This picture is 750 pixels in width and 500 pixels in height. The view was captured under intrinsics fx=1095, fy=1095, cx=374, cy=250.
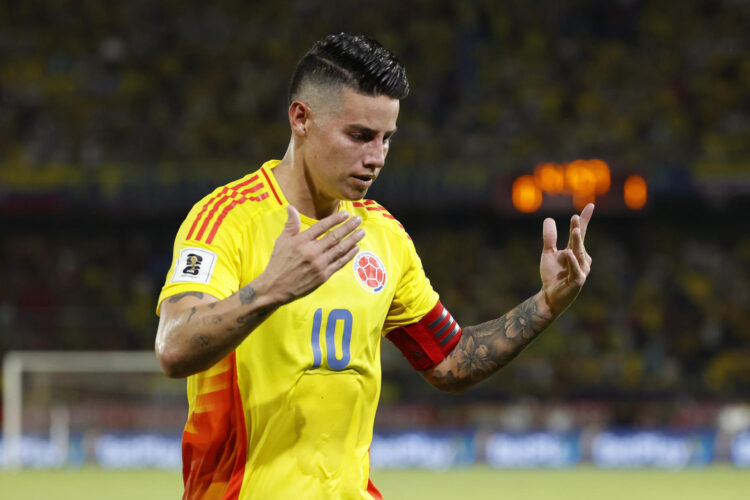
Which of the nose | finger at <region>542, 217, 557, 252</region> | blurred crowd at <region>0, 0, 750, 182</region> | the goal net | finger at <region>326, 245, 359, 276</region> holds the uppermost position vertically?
blurred crowd at <region>0, 0, 750, 182</region>

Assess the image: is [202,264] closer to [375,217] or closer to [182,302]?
[182,302]

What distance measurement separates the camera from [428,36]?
71.3 ft

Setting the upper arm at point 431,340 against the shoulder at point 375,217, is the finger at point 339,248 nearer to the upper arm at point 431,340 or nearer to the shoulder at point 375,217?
the shoulder at point 375,217

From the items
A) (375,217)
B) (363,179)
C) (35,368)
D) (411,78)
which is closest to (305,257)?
(363,179)

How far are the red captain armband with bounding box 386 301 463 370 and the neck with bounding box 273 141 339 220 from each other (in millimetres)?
574

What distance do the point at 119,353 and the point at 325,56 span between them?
15.8 meters

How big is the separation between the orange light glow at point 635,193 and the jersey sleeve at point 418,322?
1390 cm

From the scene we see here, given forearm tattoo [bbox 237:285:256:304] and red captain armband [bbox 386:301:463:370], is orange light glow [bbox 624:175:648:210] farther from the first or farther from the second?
forearm tattoo [bbox 237:285:256:304]

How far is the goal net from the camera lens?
1638 cm

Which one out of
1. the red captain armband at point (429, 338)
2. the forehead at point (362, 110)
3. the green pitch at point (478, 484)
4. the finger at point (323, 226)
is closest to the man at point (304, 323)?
the forehead at point (362, 110)

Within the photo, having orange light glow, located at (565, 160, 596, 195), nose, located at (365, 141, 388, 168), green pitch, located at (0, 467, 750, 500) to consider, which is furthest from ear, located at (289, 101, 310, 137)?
orange light glow, located at (565, 160, 596, 195)

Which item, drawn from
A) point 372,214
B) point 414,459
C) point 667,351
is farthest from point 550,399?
point 372,214

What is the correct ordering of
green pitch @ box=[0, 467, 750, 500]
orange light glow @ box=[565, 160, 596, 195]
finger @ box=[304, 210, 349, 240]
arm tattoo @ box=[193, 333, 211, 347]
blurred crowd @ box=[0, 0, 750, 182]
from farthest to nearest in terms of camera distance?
1. blurred crowd @ box=[0, 0, 750, 182]
2. orange light glow @ box=[565, 160, 596, 195]
3. green pitch @ box=[0, 467, 750, 500]
4. finger @ box=[304, 210, 349, 240]
5. arm tattoo @ box=[193, 333, 211, 347]

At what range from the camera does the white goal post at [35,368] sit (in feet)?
53.5
